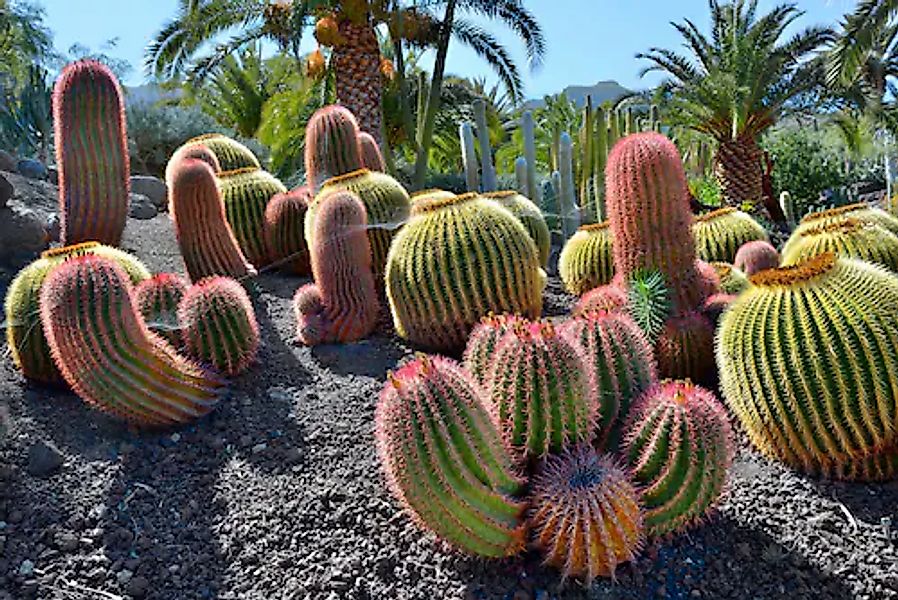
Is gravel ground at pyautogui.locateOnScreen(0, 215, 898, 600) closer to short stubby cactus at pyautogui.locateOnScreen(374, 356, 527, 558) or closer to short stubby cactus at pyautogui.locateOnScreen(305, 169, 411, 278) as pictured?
short stubby cactus at pyautogui.locateOnScreen(374, 356, 527, 558)

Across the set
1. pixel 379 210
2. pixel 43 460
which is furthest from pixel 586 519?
pixel 379 210

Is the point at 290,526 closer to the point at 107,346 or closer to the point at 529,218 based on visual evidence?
the point at 107,346

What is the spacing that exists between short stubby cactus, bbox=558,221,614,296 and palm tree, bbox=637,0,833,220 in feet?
33.5

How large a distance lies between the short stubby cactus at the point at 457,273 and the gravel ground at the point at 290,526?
688 mm

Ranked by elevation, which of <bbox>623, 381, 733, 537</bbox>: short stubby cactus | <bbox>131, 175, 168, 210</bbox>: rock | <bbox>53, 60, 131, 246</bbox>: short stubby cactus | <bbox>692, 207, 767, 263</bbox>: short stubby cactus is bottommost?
<bbox>623, 381, 733, 537</bbox>: short stubby cactus

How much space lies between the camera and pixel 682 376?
Answer: 414 cm

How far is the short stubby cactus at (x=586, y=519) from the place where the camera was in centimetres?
260

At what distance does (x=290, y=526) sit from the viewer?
10.3 feet

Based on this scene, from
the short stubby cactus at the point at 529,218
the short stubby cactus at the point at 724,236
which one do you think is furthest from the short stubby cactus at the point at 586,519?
the short stubby cactus at the point at 529,218

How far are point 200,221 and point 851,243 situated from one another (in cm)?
387

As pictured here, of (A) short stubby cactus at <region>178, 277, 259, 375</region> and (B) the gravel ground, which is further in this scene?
(A) short stubby cactus at <region>178, 277, 259, 375</region>

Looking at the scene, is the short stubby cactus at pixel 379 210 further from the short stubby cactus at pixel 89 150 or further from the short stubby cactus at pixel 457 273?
the short stubby cactus at pixel 89 150

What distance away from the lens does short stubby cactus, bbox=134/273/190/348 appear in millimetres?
4133

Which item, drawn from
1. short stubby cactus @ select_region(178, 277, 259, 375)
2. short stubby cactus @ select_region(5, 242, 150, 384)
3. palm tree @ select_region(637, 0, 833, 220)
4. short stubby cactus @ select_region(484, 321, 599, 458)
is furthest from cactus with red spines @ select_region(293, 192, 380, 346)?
palm tree @ select_region(637, 0, 833, 220)
